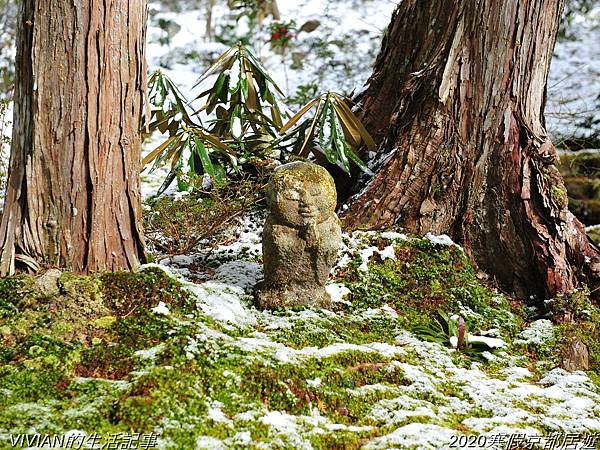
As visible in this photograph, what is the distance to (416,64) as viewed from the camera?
3920 mm

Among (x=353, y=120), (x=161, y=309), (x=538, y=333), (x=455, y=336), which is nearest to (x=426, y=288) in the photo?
(x=455, y=336)

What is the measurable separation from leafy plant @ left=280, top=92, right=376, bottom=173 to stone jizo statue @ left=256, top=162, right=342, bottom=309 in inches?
31.7

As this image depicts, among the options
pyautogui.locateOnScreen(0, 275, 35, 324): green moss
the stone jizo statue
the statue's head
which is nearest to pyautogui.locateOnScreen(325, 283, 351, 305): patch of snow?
the stone jizo statue

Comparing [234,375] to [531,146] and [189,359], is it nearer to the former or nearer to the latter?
[189,359]

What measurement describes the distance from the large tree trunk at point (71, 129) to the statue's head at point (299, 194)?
720mm

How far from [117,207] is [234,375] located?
3.29 ft

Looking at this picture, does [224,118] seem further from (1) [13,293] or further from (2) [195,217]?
(1) [13,293]

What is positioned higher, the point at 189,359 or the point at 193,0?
the point at 193,0

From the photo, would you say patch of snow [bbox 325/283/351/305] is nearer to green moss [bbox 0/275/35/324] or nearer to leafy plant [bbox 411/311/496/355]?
leafy plant [bbox 411/311/496/355]

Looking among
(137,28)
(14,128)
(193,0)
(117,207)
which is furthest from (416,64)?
(193,0)

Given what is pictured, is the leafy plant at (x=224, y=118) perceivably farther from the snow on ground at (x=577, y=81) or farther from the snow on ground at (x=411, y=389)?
the snow on ground at (x=577, y=81)

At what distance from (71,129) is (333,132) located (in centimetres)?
155

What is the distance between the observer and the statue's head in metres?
2.71

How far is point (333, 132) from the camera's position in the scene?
358 centimetres
